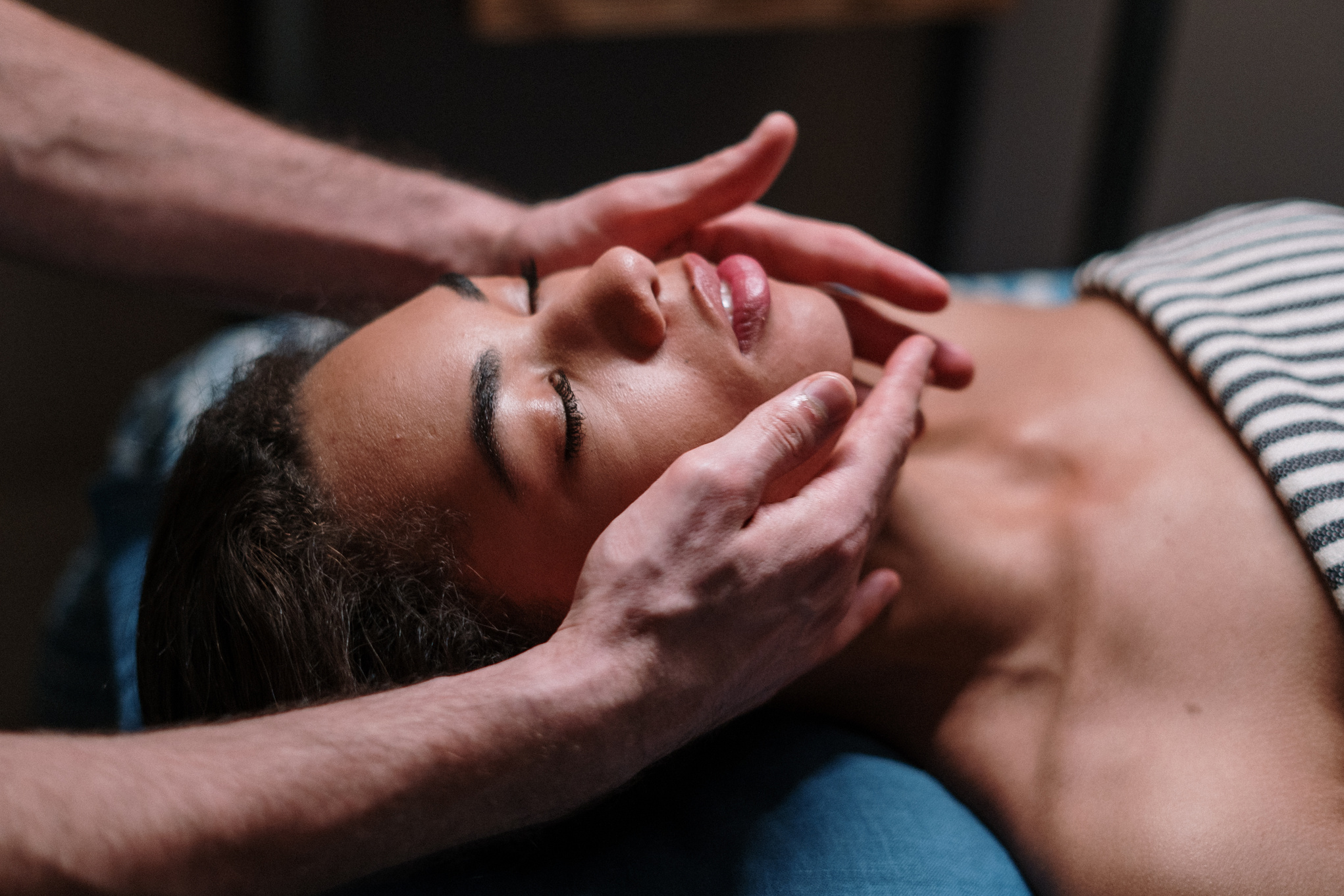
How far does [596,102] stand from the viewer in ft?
8.82

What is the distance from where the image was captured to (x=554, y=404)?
0.86 m

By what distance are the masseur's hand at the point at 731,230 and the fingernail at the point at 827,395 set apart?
1.10ft

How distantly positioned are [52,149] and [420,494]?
2.84ft

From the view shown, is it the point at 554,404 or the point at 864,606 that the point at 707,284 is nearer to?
the point at 554,404

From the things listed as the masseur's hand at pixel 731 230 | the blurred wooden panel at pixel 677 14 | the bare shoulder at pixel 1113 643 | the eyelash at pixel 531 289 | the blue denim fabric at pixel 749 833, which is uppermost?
the blurred wooden panel at pixel 677 14

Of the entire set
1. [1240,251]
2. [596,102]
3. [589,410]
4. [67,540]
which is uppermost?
[596,102]

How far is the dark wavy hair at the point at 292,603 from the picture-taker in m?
0.90

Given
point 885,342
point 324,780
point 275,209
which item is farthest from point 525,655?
point 275,209

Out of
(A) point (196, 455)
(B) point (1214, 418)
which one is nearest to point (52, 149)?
(A) point (196, 455)

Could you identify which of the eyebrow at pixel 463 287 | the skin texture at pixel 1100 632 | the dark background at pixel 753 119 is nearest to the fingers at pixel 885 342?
the skin texture at pixel 1100 632

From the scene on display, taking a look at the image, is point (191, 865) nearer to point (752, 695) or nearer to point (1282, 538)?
point (752, 695)

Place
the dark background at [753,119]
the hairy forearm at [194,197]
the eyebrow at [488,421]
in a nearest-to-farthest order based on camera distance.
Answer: the eyebrow at [488,421]
the hairy forearm at [194,197]
the dark background at [753,119]

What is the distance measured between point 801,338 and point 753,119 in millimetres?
2181

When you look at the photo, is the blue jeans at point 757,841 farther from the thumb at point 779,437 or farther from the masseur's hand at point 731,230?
the masseur's hand at point 731,230
